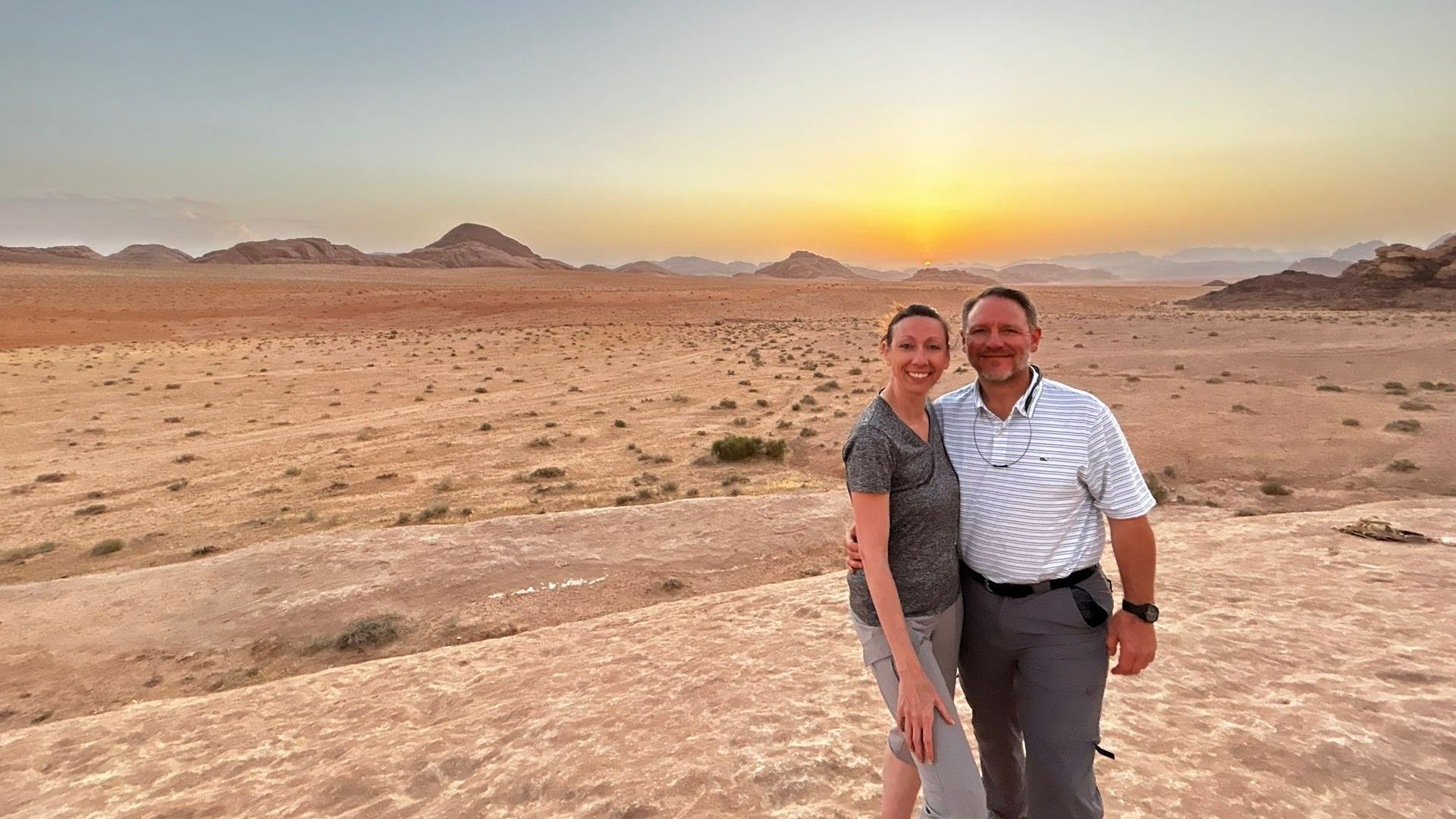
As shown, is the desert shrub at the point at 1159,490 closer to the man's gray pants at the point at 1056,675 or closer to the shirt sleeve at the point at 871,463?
the man's gray pants at the point at 1056,675

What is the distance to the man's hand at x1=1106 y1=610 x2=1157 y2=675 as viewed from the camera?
86.4 inches

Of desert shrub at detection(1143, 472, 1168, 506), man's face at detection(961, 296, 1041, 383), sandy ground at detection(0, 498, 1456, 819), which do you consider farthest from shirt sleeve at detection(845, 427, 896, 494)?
desert shrub at detection(1143, 472, 1168, 506)

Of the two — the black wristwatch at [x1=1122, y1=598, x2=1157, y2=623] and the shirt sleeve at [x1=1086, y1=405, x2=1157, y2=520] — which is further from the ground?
the shirt sleeve at [x1=1086, y1=405, x2=1157, y2=520]

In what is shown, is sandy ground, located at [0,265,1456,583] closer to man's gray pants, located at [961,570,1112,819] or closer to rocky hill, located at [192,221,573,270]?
man's gray pants, located at [961,570,1112,819]

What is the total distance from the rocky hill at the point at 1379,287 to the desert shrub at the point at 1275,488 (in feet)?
160

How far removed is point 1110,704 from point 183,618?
8317 millimetres

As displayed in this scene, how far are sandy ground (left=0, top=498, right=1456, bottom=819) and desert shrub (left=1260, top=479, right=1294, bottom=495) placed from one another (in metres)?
4.80

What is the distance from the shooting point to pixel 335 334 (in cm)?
4188

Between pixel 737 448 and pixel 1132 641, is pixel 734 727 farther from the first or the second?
pixel 737 448

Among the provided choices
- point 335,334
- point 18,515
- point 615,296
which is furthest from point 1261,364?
point 615,296

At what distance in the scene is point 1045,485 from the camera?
217cm

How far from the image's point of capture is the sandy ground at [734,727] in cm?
328

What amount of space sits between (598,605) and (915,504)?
5.58 metres

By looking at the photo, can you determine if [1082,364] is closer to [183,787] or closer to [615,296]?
[183,787]
